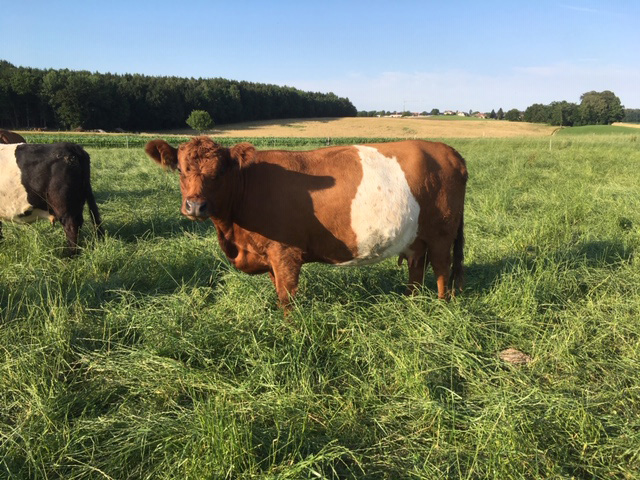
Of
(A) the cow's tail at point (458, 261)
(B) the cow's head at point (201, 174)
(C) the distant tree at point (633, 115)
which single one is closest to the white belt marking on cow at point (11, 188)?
(B) the cow's head at point (201, 174)

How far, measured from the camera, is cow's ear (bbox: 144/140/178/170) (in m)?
3.48

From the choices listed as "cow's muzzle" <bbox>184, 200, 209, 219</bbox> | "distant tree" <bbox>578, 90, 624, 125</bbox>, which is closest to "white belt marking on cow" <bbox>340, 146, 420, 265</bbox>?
"cow's muzzle" <bbox>184, 200, 209, 219</bbox>

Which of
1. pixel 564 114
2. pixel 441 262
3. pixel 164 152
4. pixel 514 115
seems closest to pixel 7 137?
pixel 164 152

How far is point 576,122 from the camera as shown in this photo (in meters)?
68.4

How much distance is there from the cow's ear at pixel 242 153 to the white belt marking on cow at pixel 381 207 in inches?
40.4

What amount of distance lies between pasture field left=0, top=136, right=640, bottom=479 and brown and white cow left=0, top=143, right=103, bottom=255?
2.66 feet

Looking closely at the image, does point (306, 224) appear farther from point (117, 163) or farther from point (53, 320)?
point (117, 163)

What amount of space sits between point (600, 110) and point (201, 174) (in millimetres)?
86231

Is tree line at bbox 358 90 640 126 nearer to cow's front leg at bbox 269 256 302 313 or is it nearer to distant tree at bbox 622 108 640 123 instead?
distant tree at bbox 622 108 640 123

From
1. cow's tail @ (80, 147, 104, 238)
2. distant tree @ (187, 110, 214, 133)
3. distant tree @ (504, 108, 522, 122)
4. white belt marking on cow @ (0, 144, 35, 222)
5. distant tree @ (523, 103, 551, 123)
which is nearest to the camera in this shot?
white belt marking on cow @ (0, 144, 35, 222)

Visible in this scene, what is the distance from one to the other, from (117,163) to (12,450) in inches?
612

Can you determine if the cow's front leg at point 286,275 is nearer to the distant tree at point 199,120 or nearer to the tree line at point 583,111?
the distant tree at point 199,120

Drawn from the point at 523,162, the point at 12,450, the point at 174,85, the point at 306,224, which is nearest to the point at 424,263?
the point at 306,224

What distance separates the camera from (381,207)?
363 cm
